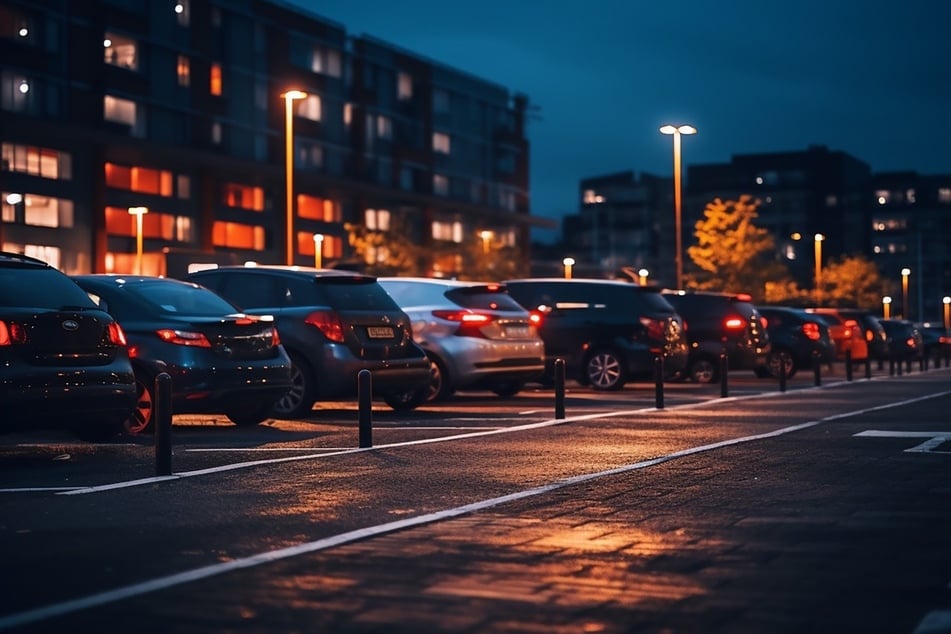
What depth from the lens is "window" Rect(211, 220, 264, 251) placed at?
2934 inches

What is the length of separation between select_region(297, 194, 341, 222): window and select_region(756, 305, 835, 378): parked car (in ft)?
164

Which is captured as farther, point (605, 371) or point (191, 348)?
point (605, 371)

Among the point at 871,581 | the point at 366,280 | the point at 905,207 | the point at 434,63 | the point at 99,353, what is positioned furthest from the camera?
the point at 905,207

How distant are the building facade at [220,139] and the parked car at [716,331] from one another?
2009cm

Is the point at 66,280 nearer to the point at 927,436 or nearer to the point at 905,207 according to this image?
the point at 927,436

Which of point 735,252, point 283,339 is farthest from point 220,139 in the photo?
point 283,339

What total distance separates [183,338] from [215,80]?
2391 inches

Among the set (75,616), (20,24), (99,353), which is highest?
(20,24)

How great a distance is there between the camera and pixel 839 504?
9695 mm

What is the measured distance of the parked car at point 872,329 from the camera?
1613 inches

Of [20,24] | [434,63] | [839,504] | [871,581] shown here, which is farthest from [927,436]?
[434,63]

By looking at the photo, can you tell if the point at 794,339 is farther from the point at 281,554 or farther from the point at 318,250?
the point at 318,250

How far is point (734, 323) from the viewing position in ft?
99.0

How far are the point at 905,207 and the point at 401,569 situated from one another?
172436 millimetres
